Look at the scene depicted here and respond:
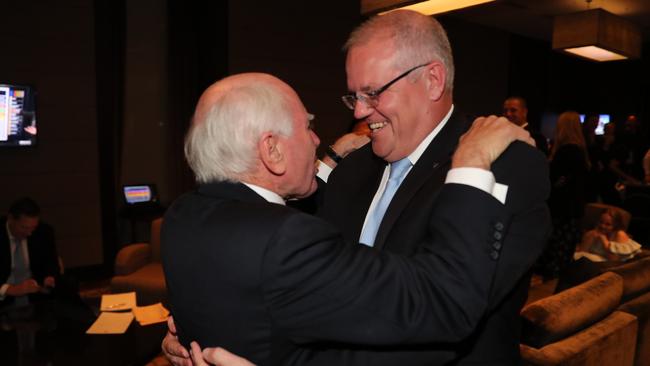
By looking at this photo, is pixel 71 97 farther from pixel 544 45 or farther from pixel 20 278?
pixel 544 45

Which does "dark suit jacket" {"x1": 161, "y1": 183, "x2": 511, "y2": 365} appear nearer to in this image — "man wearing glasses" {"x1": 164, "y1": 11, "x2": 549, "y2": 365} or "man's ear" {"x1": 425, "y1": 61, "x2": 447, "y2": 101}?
"man wearing glasses" {"x1": 164, "y1": 11, "x2": 549, "y2": 365}

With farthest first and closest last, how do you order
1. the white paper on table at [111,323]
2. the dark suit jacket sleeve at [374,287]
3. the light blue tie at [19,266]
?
the light blue tie at [19,266] < the white paper on table at [111,323] < the dark suit jacket sleeve at [374,287]

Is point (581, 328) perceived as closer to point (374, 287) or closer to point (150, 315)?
point (374, 287)

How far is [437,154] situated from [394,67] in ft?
0.84

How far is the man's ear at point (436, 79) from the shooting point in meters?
1.41

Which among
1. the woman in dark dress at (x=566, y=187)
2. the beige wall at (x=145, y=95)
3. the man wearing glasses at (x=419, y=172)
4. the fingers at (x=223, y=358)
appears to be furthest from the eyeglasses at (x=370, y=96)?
the beige wall at (x=145, y=95)

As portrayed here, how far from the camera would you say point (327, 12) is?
7246mm

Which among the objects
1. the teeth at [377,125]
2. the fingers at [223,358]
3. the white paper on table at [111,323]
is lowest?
the white paper on table at [111,323]

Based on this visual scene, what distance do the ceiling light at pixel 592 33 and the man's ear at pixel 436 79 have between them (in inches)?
225

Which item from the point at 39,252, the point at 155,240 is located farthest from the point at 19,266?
the point at 155,240

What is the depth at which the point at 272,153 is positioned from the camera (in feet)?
3.69

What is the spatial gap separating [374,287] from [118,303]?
280 centimetres

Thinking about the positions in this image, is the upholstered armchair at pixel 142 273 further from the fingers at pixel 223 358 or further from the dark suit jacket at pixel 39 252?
the fingers at pixel 223 358

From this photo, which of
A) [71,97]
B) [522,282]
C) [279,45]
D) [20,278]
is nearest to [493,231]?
[522,282]
